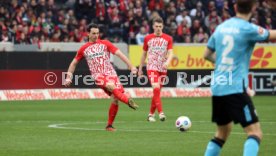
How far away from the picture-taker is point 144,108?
82.1 ft

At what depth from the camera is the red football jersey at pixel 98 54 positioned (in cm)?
1702

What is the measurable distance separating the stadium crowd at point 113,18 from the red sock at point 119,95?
1511 cm

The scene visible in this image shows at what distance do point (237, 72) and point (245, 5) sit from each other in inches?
32.5

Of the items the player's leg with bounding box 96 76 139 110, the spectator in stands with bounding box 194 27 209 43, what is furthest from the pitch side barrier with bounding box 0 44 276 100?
the player's leg with bounding box 96 76 139 110

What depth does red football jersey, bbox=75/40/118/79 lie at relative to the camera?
17.0 meters

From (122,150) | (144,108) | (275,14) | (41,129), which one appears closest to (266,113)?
(144,108)

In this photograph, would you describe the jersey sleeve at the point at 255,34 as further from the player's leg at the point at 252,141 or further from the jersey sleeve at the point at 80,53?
the jersey sleeve at the point at 80,53

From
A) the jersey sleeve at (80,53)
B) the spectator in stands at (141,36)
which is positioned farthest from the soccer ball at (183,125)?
the spectator in stands at (141,36)

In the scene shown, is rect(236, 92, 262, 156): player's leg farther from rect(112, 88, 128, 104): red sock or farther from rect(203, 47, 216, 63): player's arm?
rect(112, 88, 128, 104): red sock

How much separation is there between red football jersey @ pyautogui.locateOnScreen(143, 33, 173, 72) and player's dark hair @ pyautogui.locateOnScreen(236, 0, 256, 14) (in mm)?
10475

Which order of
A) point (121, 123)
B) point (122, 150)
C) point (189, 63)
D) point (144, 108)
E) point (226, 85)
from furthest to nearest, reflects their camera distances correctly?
point (189, 63) < point (144, 108) < point (121, 123) < point (122, 150) < point (226, 85)

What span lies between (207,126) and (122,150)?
529cm

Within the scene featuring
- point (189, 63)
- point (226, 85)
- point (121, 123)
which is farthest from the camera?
point (189, 63)

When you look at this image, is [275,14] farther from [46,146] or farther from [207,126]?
[46,146]
